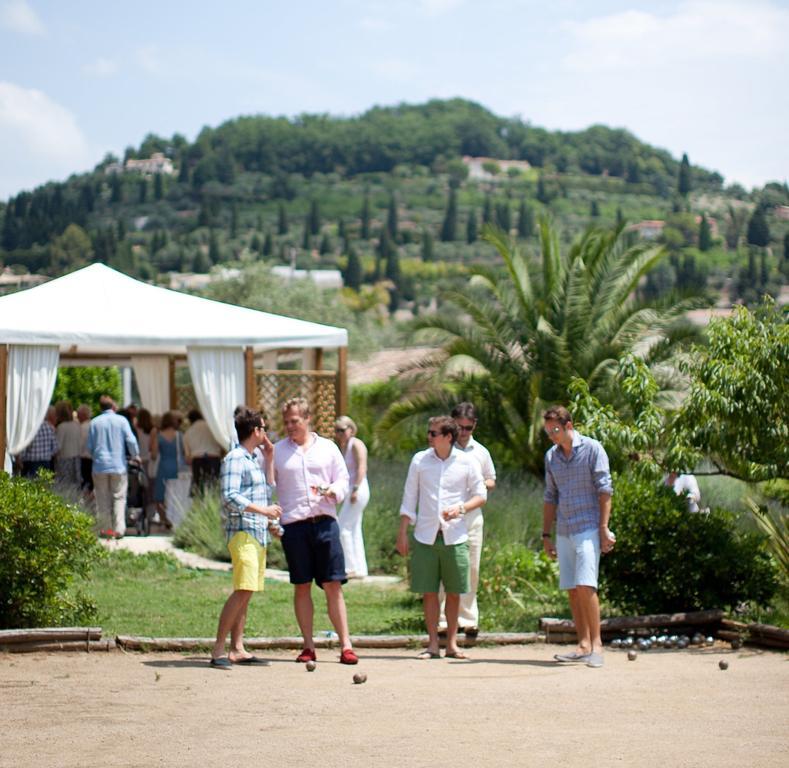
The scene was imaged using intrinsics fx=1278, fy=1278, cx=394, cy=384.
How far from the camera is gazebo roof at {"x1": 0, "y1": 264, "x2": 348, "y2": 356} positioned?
579 inches

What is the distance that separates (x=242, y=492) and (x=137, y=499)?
367 inches

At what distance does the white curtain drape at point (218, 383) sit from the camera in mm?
15734

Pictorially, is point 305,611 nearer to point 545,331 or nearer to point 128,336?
point 128,336

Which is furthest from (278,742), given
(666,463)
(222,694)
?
(666,463)

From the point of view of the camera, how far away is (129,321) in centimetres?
1532

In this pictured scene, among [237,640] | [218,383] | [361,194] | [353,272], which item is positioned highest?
[361,194]

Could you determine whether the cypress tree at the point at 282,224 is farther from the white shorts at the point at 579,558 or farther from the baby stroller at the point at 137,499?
the white shorts at the point at 579,558

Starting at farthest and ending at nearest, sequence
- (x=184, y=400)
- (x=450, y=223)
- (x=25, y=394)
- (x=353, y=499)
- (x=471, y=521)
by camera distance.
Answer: (x=450, y=223) → (x=184, y=400) → (x=25, y=394) → (x=353, y=499) → (x=471, y=521)

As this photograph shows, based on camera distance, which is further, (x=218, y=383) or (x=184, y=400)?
(x=184, y=400)

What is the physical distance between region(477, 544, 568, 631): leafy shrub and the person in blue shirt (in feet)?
17.0

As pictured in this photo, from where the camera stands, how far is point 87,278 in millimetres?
16406

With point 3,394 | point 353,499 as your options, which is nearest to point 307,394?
point 3,394

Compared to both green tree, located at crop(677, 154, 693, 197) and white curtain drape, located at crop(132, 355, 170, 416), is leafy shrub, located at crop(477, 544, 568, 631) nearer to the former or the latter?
white curtain drape, located at crop(132, 355, 170, 416)

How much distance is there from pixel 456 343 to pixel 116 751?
15.0 m
